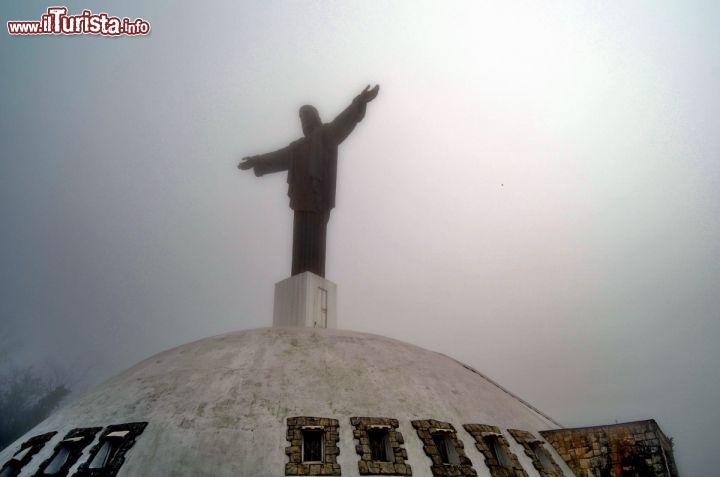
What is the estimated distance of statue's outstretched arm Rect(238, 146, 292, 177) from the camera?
97.7ft

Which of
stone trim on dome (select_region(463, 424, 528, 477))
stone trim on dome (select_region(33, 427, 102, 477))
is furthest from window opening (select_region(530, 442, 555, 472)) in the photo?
stone trim on dome (select_region(33, 427, 102, 477))

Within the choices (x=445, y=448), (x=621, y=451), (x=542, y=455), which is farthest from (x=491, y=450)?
(x=621, y=451)

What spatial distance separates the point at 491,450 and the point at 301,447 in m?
5.89

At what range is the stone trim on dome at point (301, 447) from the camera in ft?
43.3

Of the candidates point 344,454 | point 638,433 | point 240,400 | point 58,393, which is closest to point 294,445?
point 344,454

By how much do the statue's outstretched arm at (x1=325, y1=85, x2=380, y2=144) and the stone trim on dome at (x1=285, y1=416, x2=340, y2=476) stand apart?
17883mm

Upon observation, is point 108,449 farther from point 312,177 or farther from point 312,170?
point 312,170

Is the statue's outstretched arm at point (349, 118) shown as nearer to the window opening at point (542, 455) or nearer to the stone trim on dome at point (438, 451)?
the stone trim on dome at point (438, 451)

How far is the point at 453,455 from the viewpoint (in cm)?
1477

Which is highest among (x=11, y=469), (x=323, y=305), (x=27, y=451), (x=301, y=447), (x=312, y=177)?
(x=312, y=177)

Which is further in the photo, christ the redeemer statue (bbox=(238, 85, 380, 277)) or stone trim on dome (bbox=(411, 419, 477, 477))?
christ the redeemer statue (bbox=(238, 85, 380, 277))

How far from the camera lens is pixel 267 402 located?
1507 cm

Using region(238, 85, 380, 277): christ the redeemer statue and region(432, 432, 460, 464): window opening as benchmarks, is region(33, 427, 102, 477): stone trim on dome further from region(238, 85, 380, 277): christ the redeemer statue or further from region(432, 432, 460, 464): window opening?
region(238, 85, 380, 277): christ the redeemer statue

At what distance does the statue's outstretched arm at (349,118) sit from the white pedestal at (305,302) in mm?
8129
